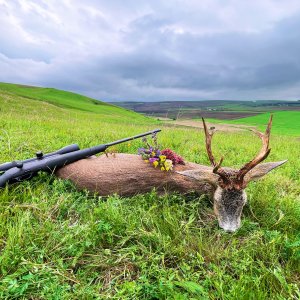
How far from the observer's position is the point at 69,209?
15.5 ft

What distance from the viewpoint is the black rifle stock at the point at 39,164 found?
5070 mm

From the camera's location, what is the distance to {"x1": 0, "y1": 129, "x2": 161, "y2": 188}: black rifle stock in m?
5.07

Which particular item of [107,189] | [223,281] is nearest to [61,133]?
[107,189]

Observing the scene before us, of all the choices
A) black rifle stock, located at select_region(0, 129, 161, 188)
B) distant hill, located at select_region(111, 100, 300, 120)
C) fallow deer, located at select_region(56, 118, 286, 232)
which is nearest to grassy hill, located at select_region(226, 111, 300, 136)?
distant hill, located at select_region(111, 100, 300, 120)

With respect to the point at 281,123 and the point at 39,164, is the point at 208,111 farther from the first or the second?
the point at 39,164

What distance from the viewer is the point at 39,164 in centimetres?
543

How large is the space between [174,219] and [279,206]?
1.98 m

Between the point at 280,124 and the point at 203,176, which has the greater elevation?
the point at 203,176

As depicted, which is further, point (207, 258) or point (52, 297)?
point (207, 258)

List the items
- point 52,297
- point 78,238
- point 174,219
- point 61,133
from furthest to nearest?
Result: point 61,133 < point 174,219 < point 78,238 < point 52,297

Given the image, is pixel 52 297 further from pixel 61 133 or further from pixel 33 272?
pixel 61 133

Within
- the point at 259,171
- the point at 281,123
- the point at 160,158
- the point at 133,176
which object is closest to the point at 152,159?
the point at 160,158

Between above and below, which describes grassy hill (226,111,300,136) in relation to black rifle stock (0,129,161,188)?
below

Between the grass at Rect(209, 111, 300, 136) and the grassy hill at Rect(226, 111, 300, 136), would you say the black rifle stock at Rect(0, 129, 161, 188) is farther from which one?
the grassy hill at Rect(226, 111, 300, 136)
